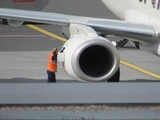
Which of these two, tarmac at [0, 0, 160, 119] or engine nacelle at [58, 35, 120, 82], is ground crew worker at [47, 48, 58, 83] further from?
engine nacelle at [58, 35, 120, 82]

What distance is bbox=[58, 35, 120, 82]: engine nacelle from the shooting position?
41.6 feet

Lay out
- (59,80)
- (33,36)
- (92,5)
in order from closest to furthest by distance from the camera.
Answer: (59,80) < (33,36) < (92,5)

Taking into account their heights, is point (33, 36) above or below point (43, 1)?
below

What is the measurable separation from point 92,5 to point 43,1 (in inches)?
785

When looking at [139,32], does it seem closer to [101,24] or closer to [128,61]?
[101,24]

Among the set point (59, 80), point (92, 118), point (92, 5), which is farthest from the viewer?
point (92, 5)

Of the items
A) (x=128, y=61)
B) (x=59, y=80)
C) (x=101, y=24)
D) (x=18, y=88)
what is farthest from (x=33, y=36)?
(x=18, y=88)

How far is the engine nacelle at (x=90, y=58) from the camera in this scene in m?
12.7

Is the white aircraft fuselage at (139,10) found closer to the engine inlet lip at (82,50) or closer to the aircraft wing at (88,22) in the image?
the aircraft wing at (88,22)

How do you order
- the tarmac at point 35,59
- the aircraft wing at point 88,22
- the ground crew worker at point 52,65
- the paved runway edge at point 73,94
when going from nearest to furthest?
1. the paved runway edge at point 73,94
2. the aircraft wing at point 88,22
3. the ground crew worker at point 52,65
4. the tarmac at point 35,59

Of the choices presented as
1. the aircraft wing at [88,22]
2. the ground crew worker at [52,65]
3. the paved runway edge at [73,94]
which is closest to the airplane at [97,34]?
the aircraft wing at [88,22]

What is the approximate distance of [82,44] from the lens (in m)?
12.8

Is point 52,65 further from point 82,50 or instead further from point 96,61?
point 82,50

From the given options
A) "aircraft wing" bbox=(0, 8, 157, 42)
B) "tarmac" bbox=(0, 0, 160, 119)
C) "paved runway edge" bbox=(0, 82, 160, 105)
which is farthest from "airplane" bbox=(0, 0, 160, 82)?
"paved runway edge" bbox=(0, 82, 160, 105)
